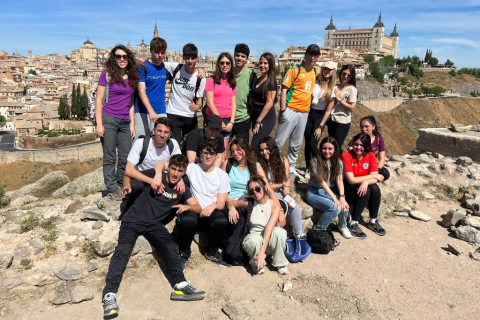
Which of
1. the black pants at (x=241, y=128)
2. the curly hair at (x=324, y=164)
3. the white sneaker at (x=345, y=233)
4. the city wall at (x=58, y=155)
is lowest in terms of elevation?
the city wall at (x=58, y=155)

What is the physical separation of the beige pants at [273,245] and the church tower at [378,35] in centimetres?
14290

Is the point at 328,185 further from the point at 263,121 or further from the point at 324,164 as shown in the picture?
the point at 263,121

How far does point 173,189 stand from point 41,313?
211 cm

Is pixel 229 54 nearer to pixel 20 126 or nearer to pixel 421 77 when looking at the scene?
pixel 20 126

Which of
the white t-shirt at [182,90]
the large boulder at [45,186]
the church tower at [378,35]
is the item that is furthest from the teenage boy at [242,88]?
the church tower at [378,35]

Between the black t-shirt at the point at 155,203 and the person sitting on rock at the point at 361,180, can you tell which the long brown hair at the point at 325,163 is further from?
the black t-shirt at the point at 155,203

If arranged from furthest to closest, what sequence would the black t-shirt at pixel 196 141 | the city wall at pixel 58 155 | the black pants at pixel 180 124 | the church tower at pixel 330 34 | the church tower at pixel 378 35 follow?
the church tower at pixel 330 34 < the church tower at pixel 378 35 < the city wall at pixel 58 155 < the black pants at pixel 180 124 < the black t-shirt at pixel 196 141

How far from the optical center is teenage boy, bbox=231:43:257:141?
548cm

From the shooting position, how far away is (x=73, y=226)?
16.1ft

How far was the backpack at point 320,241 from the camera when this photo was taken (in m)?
4.93

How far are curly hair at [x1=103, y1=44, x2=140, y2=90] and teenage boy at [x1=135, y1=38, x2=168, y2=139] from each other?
11cm

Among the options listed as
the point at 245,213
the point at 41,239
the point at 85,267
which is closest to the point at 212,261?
the point at 245,213

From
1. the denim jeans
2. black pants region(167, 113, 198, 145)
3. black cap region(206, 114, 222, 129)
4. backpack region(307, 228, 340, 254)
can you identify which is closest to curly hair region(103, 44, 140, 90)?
black pants region(167, 113, 198, 145)

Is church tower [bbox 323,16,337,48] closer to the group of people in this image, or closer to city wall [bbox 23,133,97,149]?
city wall [bbox 23,133,97,149]
